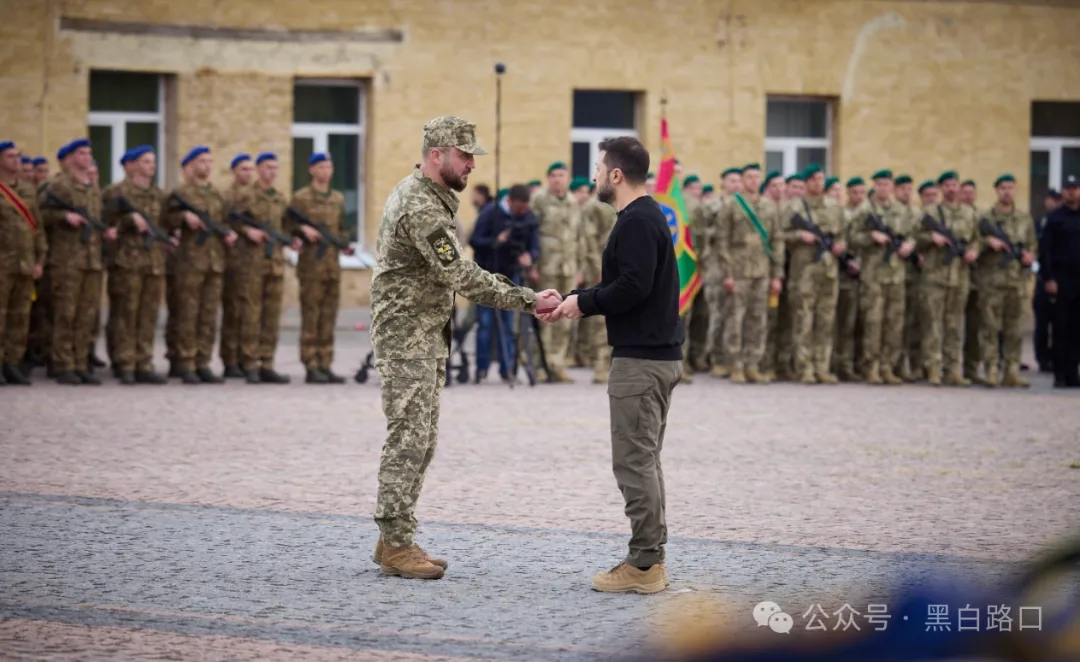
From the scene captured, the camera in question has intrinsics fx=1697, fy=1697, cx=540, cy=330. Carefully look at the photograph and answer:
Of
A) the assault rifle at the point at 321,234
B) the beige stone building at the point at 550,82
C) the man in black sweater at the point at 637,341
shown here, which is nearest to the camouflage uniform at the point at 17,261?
the assault rifle at the point at 321,234

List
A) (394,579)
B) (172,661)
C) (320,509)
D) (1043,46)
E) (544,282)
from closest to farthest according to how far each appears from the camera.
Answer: (172,661) → (394,579) → (320,509) → (544,282) → (1043,46)

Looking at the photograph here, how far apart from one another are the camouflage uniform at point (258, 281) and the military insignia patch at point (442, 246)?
1117 cm

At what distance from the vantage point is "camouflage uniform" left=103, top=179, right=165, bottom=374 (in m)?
17.8

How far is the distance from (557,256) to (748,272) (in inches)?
90.4

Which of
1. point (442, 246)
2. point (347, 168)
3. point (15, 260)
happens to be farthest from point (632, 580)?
point (347, 168)

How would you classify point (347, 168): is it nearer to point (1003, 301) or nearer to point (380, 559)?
point (1003, 301)

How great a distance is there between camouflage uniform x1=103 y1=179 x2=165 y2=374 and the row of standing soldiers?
1 cm

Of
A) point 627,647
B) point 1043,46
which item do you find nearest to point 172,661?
point 627,647

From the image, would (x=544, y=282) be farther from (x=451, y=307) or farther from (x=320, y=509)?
(x=451, y=307)

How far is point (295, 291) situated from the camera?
26.2 metres

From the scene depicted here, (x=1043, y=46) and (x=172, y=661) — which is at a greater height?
(x=1043, y=46)

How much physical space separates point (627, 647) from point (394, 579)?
1697mm

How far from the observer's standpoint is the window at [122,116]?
25406mm

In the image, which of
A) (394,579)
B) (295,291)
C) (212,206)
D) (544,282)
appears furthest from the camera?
(295,291)
